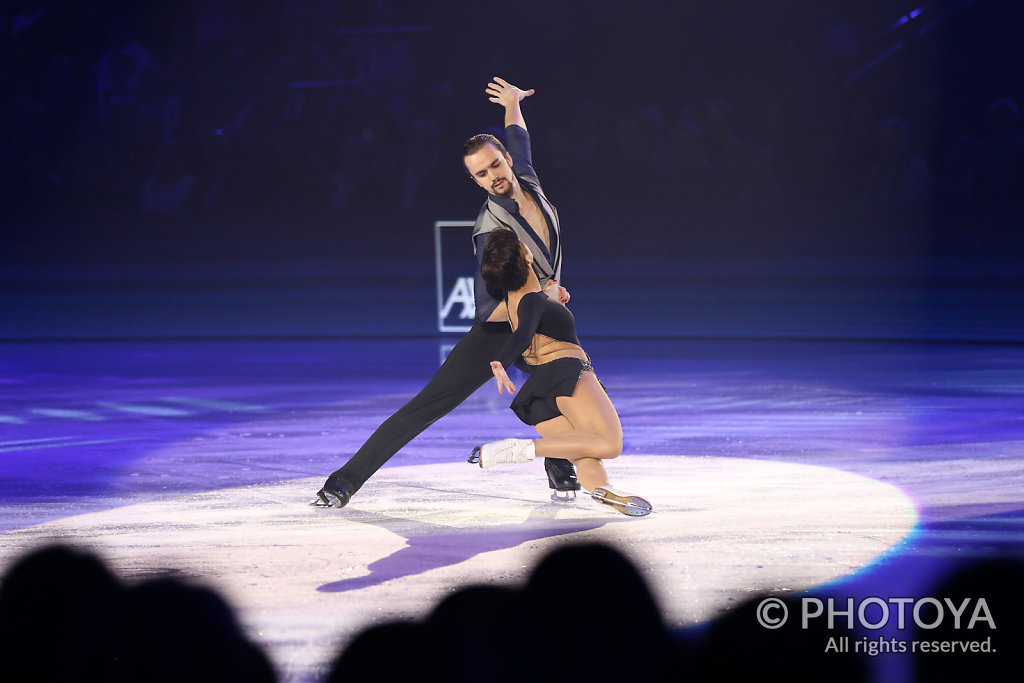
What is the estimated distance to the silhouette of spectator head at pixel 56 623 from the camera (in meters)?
2.63

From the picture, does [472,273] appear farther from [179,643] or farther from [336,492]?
[179,643]

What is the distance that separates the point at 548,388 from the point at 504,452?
0.31m

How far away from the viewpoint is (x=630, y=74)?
40.7ft

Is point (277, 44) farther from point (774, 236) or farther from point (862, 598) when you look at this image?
point (862, 598)

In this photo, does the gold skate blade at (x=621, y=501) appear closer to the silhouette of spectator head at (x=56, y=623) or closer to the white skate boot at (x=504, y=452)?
the white skate boot at (x=504, y=452)

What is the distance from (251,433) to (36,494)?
1.67 metres

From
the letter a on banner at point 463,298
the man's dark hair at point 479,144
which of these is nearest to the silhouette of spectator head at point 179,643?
the man's dark hair at point 479,144

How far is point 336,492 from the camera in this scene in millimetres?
4742

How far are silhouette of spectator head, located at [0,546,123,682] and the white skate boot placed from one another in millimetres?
1583

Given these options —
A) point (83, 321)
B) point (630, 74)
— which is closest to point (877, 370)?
point (630, 74)

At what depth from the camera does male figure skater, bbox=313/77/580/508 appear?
464cm

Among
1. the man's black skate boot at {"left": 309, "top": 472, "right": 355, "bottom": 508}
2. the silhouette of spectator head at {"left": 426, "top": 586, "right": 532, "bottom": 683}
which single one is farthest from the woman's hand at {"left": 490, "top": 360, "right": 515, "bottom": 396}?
the silhouette of spectator head at {"left": 426, "top": 586, "right": 532, "bottom": 683}

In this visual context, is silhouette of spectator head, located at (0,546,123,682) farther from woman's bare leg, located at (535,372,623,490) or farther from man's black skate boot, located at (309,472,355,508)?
woman's bare leg, located at (535,372,623,490)

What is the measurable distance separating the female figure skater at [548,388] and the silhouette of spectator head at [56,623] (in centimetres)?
168
